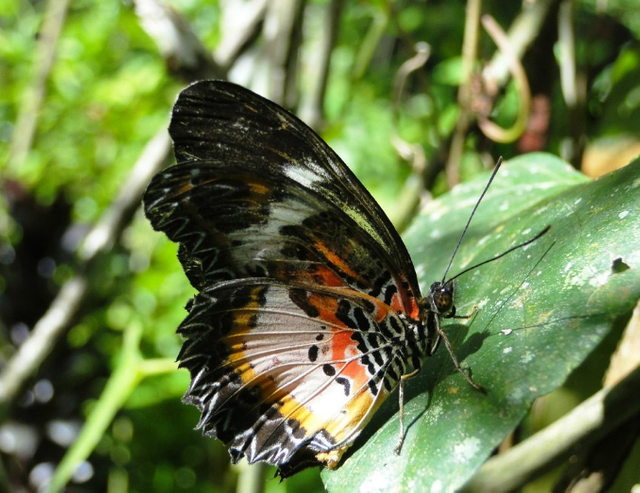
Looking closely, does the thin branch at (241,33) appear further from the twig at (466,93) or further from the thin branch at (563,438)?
the thin branch at (563,438)

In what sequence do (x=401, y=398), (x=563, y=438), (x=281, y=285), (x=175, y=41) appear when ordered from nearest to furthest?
1. (x=563, y=438)
2. (x=401, y=398)
3. (x=281, y=285)
4. (x=175, y=41)

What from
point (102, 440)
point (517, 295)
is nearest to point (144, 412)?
point (102, 440)

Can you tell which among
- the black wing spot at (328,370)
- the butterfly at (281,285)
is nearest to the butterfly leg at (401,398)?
the butterfly at (281,285)

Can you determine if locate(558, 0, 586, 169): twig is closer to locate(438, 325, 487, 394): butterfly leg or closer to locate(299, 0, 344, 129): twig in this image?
locate(299, 0, 344, 129): twig

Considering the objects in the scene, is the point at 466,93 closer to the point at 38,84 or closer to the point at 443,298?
the point at 443,298

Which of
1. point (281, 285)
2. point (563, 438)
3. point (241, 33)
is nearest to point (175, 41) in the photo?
point (241, 33)

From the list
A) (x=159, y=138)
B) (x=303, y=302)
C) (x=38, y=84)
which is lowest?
(x=303, y=302)

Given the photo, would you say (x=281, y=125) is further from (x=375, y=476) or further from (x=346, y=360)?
(x=375, y=476)
